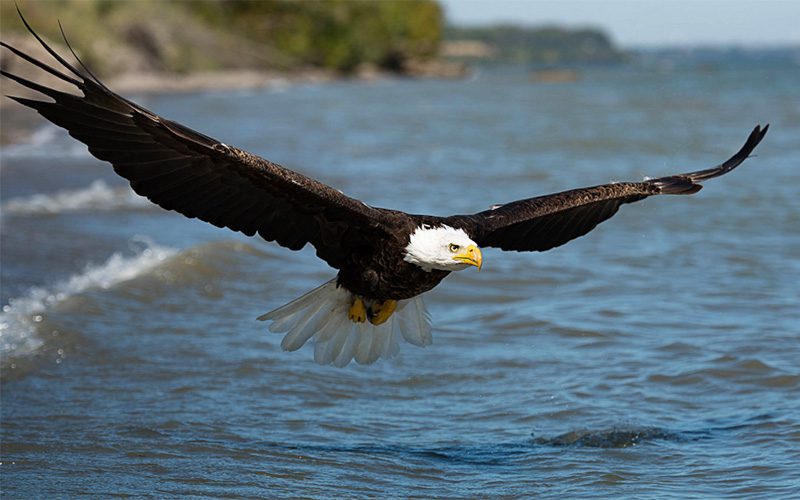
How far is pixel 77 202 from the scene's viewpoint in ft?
45.5

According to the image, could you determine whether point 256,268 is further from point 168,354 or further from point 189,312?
point 168,354

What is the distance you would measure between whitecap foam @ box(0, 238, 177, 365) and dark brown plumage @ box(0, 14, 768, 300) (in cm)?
230

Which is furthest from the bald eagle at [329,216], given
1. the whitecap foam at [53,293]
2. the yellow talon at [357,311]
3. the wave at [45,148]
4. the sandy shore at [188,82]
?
the sandy shore at [188,82]

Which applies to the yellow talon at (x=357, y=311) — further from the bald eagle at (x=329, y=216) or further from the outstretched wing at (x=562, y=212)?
the outstretched wing at (x=562, y=212)

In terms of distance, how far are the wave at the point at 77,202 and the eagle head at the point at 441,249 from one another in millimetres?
8161

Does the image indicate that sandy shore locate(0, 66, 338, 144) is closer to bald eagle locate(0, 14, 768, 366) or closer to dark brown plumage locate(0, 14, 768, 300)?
bald eagle locate(0, 14, 768, 366)

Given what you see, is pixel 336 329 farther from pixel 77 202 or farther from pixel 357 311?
pixel 77 202

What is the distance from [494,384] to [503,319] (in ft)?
5.29

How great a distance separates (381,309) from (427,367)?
1071mm

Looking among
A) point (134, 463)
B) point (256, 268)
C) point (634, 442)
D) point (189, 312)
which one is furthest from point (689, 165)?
point (134, 463)

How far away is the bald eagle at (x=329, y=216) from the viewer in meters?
5.14

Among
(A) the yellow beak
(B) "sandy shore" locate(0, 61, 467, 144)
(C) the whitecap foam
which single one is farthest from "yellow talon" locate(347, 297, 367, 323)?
(B) "sandy shore" locate(0, 61, 467, 144)

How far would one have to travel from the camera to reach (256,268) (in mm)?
10414

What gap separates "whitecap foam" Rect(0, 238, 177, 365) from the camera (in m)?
7.56
